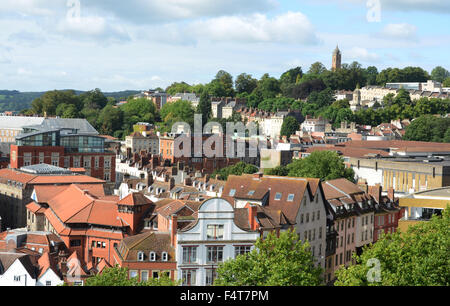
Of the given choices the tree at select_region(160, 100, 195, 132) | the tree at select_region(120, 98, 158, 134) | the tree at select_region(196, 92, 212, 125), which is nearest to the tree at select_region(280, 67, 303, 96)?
the tree at select_region(196, 92, 212, 125)

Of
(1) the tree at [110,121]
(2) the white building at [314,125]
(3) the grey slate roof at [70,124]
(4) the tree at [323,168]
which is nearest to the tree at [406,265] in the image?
(4) the tree at [323,168]

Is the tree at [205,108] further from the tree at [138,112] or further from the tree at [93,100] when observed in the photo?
the tree at [93,100]

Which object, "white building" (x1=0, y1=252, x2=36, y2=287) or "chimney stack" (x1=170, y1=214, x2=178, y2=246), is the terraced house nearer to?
"chimney stack" (x1=170, y1=214, x2=178, y2=246)

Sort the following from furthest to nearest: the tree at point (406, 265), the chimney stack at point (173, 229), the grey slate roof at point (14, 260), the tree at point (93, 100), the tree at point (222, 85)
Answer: the tree at point (222, 85) → the tree at point (93, 100) → the grey slate roof at point (14, 260) → the chimney stack at point (173, 229) → the tree at point (406, 265)

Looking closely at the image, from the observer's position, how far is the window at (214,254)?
36.5 m

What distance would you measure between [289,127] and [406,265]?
107m

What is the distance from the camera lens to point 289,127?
133 m

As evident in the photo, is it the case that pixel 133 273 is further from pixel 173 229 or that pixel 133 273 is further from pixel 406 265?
pixel 406 265

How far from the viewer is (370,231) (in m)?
53.9

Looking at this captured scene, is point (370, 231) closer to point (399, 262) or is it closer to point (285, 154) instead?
point (399, 262)

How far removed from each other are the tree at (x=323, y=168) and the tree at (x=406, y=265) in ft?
142

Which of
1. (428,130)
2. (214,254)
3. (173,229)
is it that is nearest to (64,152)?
(173,229)

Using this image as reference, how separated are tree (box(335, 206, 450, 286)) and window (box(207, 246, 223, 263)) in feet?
34.3
